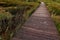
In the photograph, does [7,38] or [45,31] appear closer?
[7,38]

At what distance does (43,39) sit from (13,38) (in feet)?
2.97

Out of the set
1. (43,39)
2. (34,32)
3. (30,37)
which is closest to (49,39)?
(43,39)

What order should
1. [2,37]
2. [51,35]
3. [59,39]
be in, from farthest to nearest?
[51,35] < [59,39] < [2,37]

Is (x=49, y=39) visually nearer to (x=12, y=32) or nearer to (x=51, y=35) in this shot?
(x=51, y=35)

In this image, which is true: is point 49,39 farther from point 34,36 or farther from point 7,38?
point 7,38

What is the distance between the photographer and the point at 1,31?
659cm

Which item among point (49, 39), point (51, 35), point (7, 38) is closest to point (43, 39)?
point (49, 39)

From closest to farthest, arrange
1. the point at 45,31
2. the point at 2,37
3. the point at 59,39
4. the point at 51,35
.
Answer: the point at 2,37 → the point at 59,39 → the point at 51,35 → the point at 45,31

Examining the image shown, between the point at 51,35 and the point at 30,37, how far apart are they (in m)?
0.76

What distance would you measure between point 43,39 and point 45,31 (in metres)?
1.27

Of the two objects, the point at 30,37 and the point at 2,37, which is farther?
the point at 30,37

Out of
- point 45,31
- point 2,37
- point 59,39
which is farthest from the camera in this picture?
point 45,31

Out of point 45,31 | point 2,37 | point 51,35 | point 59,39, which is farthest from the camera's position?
point 45,31

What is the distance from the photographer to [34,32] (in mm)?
7426
